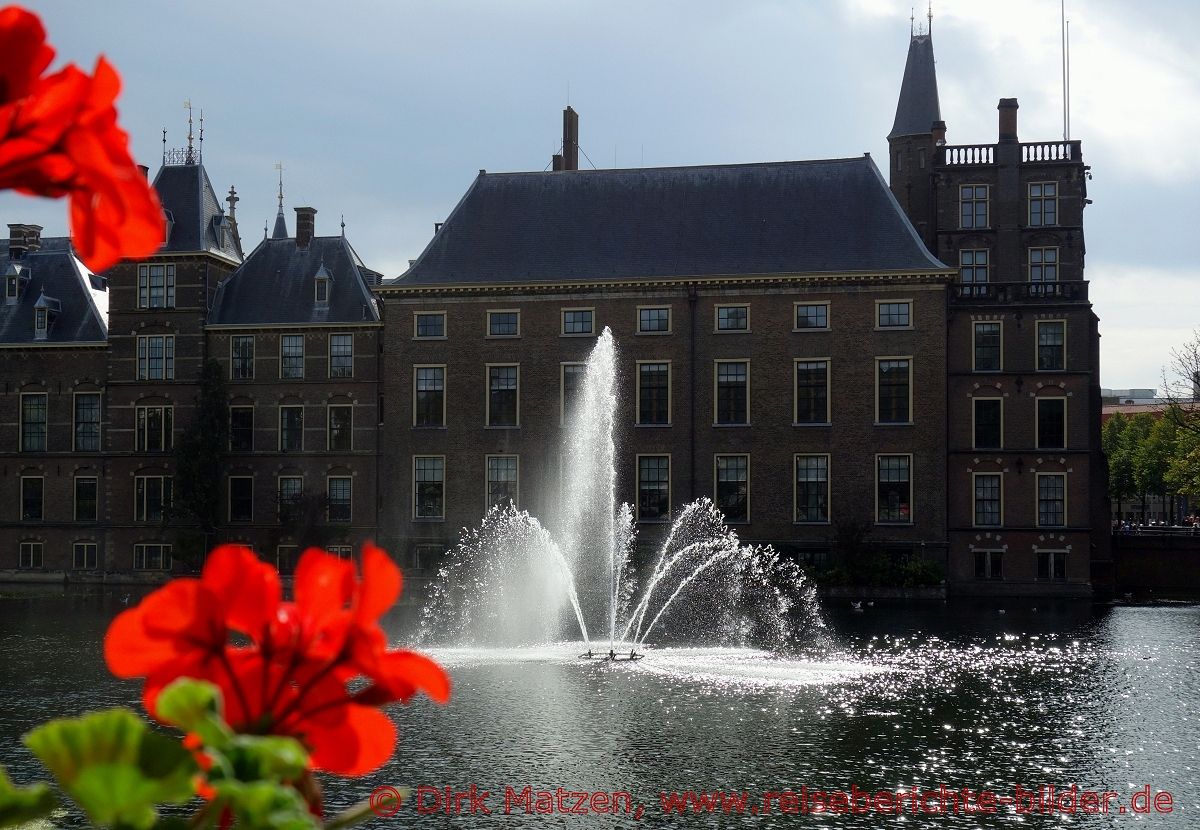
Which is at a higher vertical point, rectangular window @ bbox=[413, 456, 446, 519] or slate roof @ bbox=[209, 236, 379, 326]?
slate roof @ bbox=[209, 236, 379, 326]

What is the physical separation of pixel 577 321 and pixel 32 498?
23253mm

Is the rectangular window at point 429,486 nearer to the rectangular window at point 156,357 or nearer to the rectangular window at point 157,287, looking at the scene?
the rectangular window at point 156,357

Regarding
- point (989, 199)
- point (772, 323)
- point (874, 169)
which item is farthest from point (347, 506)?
point (989, 199)

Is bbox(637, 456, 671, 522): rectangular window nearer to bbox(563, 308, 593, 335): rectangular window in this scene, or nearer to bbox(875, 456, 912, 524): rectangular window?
bbox(563, 308, 593, 335): rectangular window

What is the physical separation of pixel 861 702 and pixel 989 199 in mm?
31185

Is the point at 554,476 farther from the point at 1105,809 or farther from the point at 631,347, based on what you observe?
the point at 1105,809

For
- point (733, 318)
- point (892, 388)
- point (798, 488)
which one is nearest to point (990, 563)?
point (892, 388)

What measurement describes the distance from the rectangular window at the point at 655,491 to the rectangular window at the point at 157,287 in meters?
19.8

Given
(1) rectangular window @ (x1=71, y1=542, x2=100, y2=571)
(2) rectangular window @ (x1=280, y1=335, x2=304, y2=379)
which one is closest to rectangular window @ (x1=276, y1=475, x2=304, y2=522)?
(2) rectangular window @ (x1=280, y1=335, x2=304, y2=379)

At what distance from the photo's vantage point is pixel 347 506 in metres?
47.1

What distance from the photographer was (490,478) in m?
45.6

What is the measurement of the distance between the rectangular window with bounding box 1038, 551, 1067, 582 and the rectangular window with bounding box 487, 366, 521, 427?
19.6 m

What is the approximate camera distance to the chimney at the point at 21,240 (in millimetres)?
51000

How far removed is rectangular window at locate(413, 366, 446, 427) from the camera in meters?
46.0
